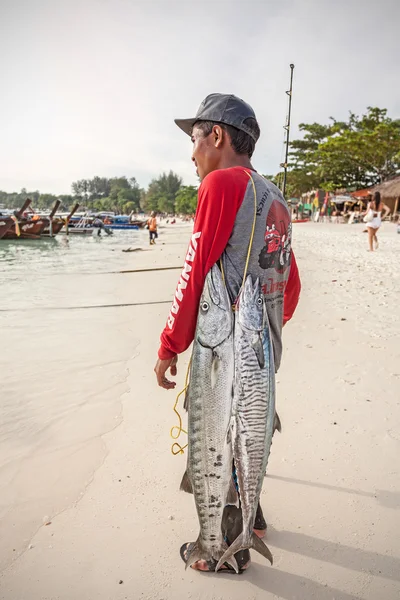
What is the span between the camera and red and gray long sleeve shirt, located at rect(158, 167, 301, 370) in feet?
5.50

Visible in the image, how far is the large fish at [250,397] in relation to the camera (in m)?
1.61

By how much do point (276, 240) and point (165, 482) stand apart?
6.63 feet

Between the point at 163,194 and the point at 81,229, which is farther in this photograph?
the point at 163,194

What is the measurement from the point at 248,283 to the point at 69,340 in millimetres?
5181

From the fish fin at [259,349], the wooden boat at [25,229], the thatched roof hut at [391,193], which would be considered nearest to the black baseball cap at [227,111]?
the fish fin at [259,349]

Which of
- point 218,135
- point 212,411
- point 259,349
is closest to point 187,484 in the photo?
point 212,411

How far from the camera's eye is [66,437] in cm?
354

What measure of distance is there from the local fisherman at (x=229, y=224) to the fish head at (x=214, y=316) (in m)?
0.07

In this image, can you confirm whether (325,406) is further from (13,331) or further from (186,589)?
(13,331)

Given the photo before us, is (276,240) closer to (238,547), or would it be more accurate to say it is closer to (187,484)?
(187,484)

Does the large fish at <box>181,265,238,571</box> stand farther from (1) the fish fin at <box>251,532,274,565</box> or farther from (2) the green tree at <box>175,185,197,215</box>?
(2) the green tree at <box>175,185,197,215</box>

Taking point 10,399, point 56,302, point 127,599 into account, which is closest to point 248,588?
point 127,599

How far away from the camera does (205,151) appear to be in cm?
199

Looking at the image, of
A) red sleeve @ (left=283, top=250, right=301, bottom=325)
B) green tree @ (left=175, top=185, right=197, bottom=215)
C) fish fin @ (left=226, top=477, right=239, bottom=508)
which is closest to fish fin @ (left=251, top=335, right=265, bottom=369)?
fish fin @ (left=226, top=477, right=239, bottom=508)
